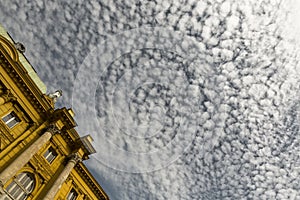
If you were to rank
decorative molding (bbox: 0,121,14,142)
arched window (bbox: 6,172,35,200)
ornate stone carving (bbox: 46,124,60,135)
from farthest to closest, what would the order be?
1. ornate stone carving (bbox: 46,124,60,135)
2. decorative molding (bbox: 0,121,14,142)
3. arched window (bbox: 6,172,35,200)

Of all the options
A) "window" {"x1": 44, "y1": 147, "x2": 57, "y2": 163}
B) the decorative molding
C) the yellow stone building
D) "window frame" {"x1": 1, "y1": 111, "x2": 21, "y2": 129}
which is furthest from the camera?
"window" {"x1": 44, "y1": 147, "x2": 57, "y2": 163}

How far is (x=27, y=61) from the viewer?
32000 millimetres

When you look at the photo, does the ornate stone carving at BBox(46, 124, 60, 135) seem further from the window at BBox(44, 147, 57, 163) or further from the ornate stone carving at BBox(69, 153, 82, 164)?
the ornate stone carving at BBox(69, 153, 82, 164)

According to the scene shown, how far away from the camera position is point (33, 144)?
24.5 metres

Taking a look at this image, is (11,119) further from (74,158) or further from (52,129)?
(74,158)

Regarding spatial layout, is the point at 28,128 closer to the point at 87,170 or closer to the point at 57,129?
the point at 57,129

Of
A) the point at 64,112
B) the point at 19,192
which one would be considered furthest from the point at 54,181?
the point at 64,112

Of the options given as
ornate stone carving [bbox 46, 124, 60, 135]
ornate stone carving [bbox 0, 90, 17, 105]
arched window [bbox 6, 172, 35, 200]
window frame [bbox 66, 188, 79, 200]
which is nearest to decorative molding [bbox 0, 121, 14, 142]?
ornate stone carving [bbox 0, 90, 17, 105]

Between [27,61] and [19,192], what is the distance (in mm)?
15700

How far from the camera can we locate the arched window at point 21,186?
74.3ft

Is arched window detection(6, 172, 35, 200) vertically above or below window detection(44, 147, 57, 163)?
below

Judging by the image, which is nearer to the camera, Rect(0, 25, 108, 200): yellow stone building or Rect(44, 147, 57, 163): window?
Rect(0, 25, 108, 200): yellow stone building

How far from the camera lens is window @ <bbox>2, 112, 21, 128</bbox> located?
23989 mm

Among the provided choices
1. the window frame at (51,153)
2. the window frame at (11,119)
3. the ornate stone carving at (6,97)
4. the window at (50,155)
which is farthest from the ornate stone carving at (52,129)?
the ornate stone carving at (6,97)
